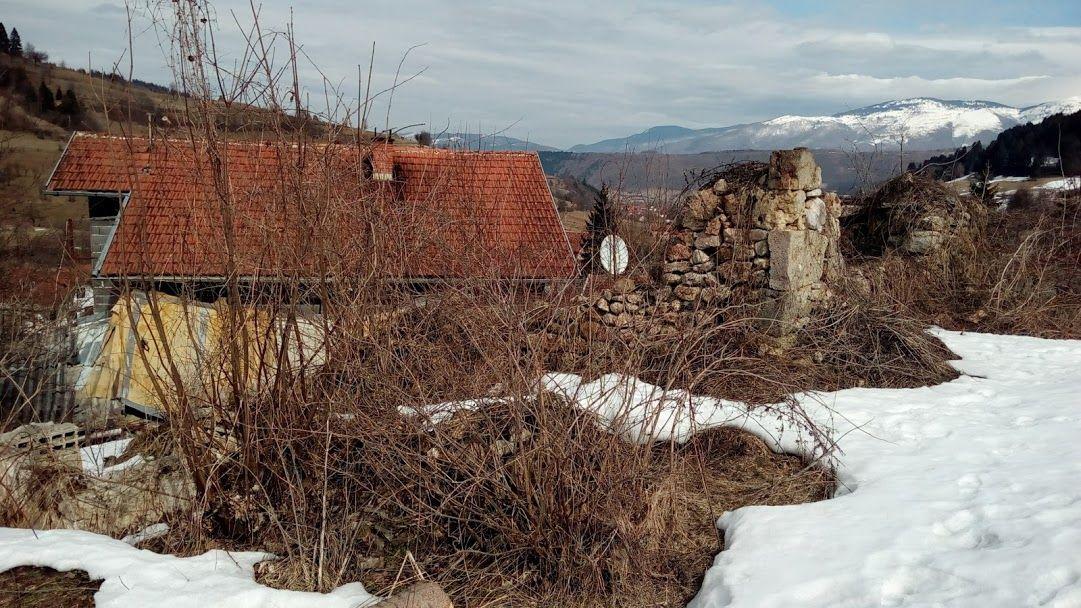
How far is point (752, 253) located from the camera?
6391mm

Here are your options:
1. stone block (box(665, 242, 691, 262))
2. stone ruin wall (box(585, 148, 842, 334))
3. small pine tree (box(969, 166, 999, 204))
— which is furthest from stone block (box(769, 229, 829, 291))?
small pine tree (box(969, 166, 999, 204))

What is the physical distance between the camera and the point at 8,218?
1994 cm

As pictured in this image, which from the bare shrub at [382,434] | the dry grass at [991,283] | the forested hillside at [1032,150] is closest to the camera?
the bare shrub at [382,434]

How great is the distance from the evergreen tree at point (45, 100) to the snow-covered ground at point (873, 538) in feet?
148

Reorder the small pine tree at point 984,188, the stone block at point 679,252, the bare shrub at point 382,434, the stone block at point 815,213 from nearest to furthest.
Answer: the bare shrub at point 382,434
the stone block at point 815,213
the stone block at point 679,252
the small pine tree at point 984,188

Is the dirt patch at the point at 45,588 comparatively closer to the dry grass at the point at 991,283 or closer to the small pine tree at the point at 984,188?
the dry grass at the point at 991,283

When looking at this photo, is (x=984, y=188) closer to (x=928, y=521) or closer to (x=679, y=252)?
(x=679, y=252)

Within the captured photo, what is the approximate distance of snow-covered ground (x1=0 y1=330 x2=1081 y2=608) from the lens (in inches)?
111

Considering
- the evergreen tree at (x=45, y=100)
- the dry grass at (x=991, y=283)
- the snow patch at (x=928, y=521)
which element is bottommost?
the snow patch at (x=928, y=521)

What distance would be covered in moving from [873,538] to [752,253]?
11.5 feet

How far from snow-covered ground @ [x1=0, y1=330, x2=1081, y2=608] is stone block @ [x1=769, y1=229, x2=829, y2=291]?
1.72 metres

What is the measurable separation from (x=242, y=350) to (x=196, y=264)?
1.74 feet

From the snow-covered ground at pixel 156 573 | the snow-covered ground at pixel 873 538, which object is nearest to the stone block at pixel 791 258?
the snow-covered ground at pixel 873 538

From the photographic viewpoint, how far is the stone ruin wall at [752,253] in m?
6.24
